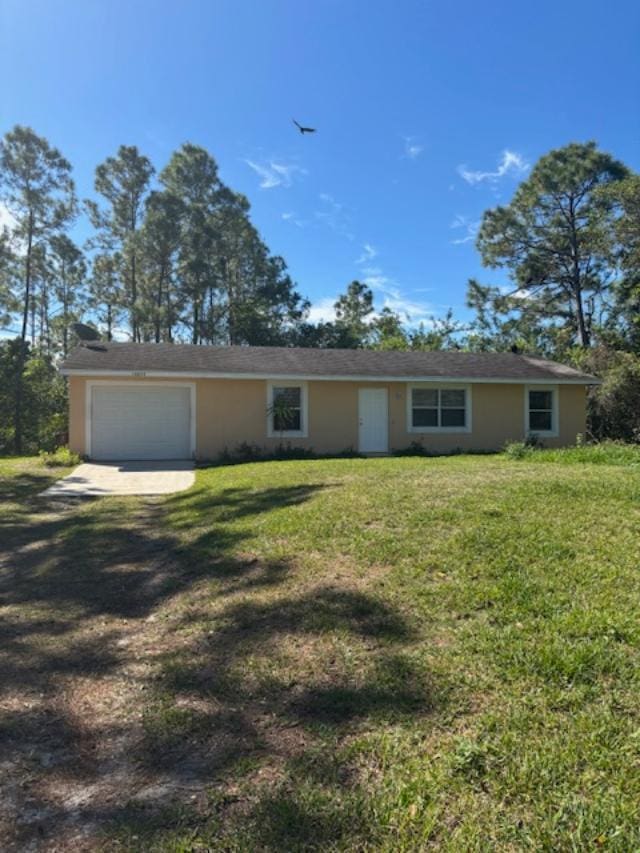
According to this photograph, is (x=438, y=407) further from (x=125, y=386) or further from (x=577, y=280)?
(x=577, y=280)

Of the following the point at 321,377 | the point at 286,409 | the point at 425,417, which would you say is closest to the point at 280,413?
the point at 286,409

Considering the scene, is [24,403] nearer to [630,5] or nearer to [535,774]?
[630,5]

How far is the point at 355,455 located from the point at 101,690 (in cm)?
1264

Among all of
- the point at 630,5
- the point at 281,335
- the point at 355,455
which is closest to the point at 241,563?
the point at 355,455

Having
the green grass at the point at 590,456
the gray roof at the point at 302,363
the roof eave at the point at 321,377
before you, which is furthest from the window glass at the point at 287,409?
the green grass at the point at 590,456

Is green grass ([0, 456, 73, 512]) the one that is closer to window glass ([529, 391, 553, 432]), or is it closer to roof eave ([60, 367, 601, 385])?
roof eave ([60, 367, 601, 385])

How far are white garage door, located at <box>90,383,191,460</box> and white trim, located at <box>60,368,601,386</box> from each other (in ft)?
2.06

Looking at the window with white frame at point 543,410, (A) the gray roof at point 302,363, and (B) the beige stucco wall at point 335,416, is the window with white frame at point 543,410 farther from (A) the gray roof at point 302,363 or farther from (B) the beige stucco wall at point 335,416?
(A) the gray roof at point 302,363

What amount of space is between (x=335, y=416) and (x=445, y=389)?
353cm

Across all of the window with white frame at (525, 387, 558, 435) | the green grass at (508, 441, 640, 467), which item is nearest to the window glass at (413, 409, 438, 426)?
the window with white frame at (525, 387, 558, 435)

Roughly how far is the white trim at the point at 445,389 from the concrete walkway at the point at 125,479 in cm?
647

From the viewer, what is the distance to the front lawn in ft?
7.13

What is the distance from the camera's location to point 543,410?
58.4 feet

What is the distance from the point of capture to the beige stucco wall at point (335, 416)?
1524 centimetres
